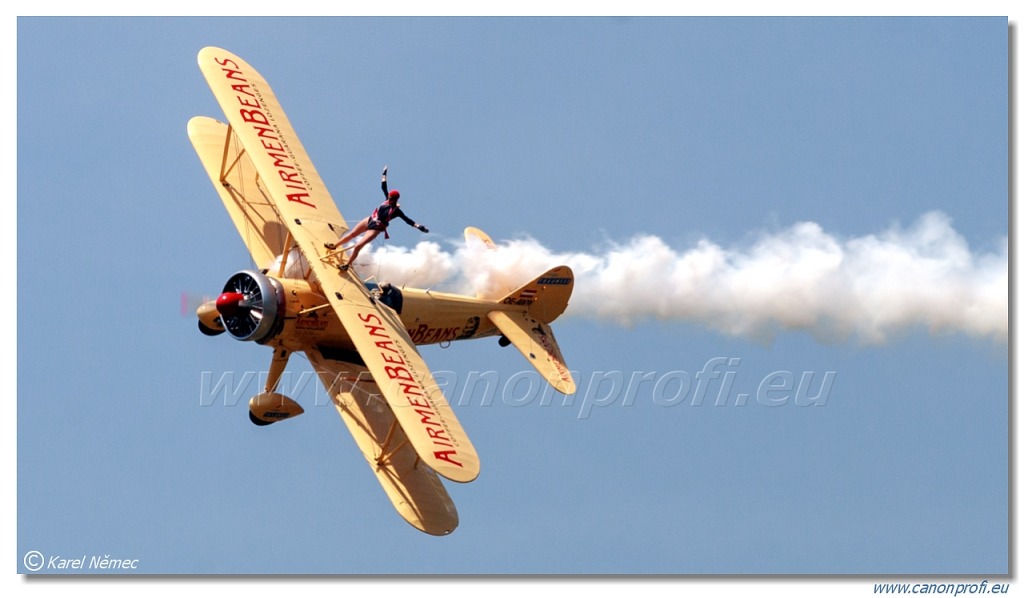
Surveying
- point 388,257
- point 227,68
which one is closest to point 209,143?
point 227,68

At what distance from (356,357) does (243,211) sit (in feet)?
12.3

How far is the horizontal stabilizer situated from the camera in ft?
118

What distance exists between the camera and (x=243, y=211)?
36375 millimetres

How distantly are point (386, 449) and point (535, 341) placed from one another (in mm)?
4385

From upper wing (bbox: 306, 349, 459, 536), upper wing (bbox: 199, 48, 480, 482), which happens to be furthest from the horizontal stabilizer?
upper wing (bbox: 199, 48, 480, 482)

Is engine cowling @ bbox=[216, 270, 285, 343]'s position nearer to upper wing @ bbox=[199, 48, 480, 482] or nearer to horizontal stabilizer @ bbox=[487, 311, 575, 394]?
upper wing @ bbox=[199, 48, 480, 482]

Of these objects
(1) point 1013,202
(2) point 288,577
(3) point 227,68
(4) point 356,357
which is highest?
(3) point 227,68

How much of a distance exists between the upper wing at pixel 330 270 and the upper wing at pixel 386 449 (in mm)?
1619

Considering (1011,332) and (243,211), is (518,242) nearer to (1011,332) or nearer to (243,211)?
(243,211)

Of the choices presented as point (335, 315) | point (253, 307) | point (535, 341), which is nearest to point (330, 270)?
point (335, 315)

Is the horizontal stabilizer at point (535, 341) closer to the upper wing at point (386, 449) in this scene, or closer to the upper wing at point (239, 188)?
the upper wing at point (386, 449)

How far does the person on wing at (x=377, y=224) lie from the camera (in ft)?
107

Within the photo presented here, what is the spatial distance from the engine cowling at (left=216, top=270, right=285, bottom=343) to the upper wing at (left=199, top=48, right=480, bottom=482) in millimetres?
830

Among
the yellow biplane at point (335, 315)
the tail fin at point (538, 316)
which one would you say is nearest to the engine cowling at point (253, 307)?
the yellow biplane at point (335, 315)
